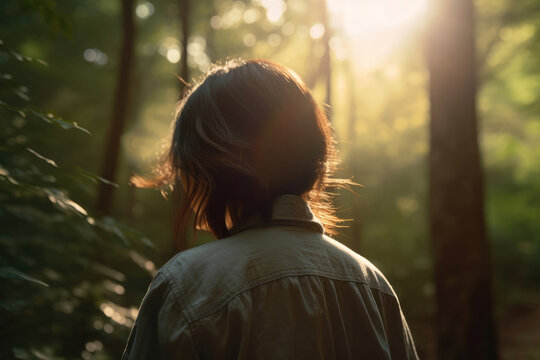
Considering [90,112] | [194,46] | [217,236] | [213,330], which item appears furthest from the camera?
[194,46]

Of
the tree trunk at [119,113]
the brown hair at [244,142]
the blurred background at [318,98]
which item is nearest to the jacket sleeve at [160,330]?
the brown hair at [244,142]

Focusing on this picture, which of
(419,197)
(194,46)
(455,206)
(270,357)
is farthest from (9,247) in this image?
(194,46)

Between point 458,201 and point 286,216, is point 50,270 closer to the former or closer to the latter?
point 286,216

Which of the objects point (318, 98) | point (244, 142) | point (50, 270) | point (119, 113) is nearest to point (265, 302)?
point (244, 142)

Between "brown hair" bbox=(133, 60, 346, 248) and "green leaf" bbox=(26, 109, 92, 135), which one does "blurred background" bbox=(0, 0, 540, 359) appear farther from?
"brown hair" bbox=(133, 60, 346, 248)

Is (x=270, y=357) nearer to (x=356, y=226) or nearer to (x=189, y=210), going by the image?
(x=189, y=210)

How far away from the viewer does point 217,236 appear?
1.47 meters

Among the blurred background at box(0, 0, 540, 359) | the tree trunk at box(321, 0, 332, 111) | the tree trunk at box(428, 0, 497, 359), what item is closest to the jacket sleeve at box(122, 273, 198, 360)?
the blurred background at box(0, 0, 540, 359)

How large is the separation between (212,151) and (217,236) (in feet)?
0.98

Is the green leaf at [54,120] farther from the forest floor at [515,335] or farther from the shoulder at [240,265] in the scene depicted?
the forest floor at [515,335]

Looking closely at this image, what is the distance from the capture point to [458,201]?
4188mm

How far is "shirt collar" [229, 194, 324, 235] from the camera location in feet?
4.56

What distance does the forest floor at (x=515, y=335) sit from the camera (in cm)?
853

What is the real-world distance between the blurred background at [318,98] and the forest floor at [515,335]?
5cm
